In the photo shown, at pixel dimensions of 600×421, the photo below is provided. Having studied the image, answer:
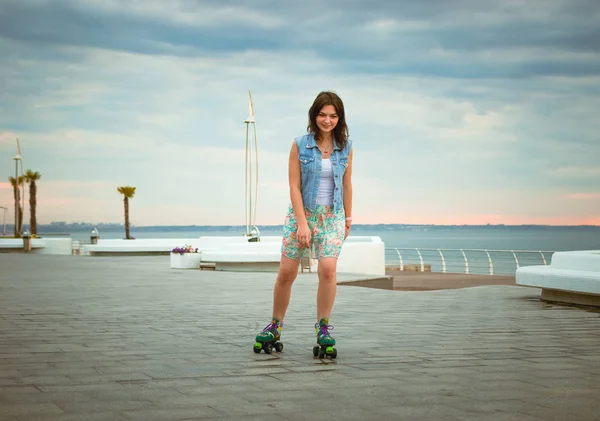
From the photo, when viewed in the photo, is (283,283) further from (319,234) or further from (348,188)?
(348,188)

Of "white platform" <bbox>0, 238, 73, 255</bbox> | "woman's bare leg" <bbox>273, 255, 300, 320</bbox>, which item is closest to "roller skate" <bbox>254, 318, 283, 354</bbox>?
"woman's bare leg" <bbox>273, 255, 300, 320</bbox>

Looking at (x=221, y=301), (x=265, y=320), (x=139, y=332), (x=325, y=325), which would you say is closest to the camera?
(x=325, y=325)

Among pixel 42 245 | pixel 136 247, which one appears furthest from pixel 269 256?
pixel 42 245

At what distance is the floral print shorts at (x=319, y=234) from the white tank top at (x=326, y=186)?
0.04m

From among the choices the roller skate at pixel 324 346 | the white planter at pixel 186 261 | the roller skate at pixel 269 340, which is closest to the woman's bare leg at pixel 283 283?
the roller skate at pixel 269 340

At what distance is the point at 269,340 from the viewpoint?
539 centimetres

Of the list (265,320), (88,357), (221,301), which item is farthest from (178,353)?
(221,301)

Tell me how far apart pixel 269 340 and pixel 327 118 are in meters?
1.50

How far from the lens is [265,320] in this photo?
302 inches

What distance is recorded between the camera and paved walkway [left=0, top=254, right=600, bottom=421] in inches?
149

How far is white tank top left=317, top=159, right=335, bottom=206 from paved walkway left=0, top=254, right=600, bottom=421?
101 cm

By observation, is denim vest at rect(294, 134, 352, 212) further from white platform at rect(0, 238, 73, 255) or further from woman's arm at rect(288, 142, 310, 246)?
white platform at rect(0, 238, 73, 255)

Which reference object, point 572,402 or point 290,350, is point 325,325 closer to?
point 290,350

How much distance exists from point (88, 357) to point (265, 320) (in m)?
2.55
